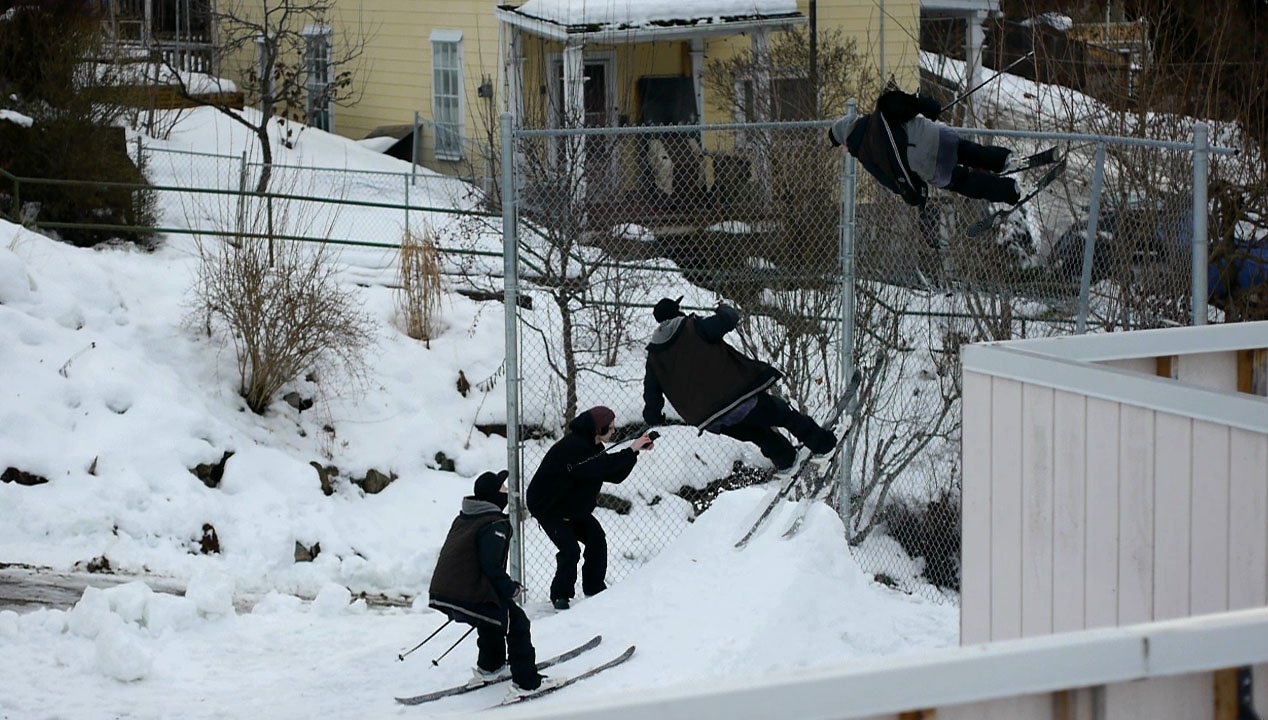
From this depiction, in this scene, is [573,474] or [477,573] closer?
[477,573]

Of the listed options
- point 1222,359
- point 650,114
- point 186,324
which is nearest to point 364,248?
point 186,324

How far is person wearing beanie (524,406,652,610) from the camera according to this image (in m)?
9.06

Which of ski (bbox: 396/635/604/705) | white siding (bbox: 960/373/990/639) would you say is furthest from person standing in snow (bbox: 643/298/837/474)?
white siding (bbox: 960/373/990/639)

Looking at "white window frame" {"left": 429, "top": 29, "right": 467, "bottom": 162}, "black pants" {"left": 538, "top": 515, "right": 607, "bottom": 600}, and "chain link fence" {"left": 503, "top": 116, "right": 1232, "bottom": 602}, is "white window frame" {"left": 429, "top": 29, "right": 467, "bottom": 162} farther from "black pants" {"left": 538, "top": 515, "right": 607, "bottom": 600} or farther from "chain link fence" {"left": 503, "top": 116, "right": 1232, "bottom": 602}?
"black pants" {"left": 538, "top": 515, "right": 607, "bottom": 600}

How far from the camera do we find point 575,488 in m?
9.29

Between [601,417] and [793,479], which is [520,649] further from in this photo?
[793,479]

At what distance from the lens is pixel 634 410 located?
12.8 meters

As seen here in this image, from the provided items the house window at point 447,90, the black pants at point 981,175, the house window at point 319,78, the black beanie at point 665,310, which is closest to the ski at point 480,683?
the black beanie at point 665,310

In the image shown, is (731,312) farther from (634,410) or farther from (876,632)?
(634,410)

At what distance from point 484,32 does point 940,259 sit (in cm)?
1205

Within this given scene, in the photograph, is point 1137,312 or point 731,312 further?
point 1137,312

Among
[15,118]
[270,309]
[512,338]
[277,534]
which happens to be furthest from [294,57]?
[512,338]

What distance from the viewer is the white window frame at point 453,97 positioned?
69.8 feet

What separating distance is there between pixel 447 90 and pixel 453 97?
17 cm
